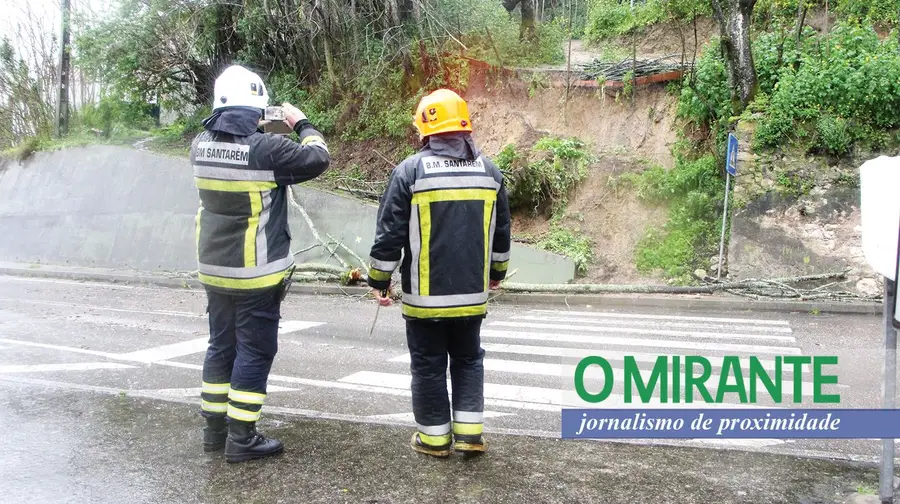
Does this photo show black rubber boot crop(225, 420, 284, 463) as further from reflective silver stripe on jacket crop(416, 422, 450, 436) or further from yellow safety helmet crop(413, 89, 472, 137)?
yellow safety helmet crop(413, 89, 472, 137)

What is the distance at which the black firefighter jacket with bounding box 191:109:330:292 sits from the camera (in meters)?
3.84

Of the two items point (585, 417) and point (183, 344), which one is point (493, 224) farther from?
point (183, 344)

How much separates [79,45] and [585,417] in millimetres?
21963

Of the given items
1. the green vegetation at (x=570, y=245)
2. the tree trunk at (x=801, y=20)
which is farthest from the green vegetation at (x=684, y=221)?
the tree trunk at (x=801, y=20)

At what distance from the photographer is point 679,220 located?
560 inches

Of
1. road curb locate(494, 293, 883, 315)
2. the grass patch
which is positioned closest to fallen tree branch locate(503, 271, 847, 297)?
road curb locate(494, 293, 883, 315)

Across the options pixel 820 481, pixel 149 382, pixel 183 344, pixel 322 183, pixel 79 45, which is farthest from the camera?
pixel 79 45

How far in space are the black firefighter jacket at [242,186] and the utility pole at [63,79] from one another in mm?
20601

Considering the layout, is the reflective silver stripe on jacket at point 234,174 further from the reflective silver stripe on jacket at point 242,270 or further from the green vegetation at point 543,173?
the green vegetation at point 543,173

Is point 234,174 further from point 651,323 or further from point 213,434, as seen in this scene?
point 651,323

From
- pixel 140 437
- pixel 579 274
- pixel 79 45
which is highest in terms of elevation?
pixel 79 45

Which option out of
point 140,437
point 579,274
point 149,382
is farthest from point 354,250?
point 140,437

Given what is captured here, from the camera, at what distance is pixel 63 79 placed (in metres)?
21.4

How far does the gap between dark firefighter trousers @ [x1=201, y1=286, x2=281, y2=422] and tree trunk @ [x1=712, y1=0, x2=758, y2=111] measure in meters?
12.4
